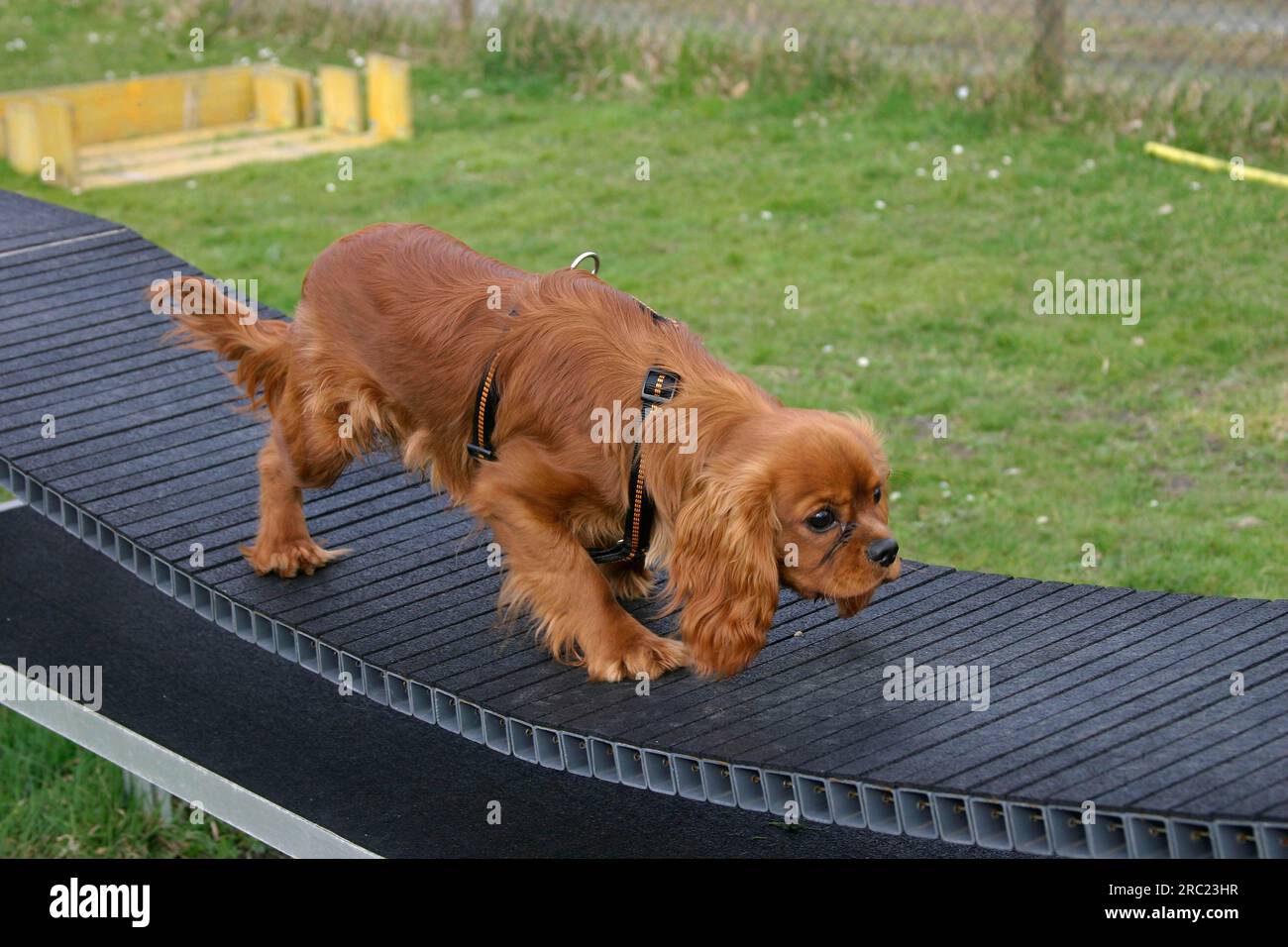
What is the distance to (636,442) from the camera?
3502 mm

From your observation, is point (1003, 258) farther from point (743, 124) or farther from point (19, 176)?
point (19, 176)

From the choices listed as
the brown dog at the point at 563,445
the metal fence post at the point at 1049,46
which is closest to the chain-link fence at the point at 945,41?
the metal fence post at the point at 1049,46

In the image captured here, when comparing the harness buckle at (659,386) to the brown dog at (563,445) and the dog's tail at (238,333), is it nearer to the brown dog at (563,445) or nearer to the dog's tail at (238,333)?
the brown dog at (563,445)

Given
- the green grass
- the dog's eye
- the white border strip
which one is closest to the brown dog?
the dog's eye

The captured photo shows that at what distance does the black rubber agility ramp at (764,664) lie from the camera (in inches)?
120

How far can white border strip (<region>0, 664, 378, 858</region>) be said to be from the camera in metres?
4.04

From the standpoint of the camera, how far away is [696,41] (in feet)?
35.5

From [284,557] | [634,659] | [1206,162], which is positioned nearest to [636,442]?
[634,659]

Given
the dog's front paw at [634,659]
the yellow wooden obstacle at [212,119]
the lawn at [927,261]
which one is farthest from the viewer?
the yellow wooden obstacle at [212,119]

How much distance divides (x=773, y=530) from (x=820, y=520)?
0.33ft

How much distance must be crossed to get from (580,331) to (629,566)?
0.74 metres

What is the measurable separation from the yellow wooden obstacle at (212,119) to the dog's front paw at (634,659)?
7.00 meters

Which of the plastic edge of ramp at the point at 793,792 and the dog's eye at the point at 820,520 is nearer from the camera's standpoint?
the plastic edge of ramp at the point at 793,792
